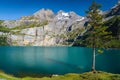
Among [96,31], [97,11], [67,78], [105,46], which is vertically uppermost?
[97,11]

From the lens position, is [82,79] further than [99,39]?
No

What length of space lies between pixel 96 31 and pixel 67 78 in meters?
18.2

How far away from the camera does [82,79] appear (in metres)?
55.8

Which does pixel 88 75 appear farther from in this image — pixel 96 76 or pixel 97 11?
pixel 97 11

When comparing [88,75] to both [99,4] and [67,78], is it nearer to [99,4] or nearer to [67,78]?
[67,78]

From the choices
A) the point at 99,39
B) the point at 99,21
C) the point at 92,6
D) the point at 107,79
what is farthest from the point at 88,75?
the point at 92,6

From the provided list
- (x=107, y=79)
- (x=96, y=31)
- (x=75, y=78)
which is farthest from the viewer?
(x=96, y=31)

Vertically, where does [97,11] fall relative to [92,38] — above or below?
above

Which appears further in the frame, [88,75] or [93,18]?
[93,18]

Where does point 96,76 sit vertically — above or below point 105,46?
below

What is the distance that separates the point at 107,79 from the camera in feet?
174

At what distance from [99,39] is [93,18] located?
22.2 feet

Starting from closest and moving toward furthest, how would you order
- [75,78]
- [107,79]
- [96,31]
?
[107,79], [75,78], [96,31]

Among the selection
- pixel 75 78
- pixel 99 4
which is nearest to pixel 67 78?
pixel 75 78
